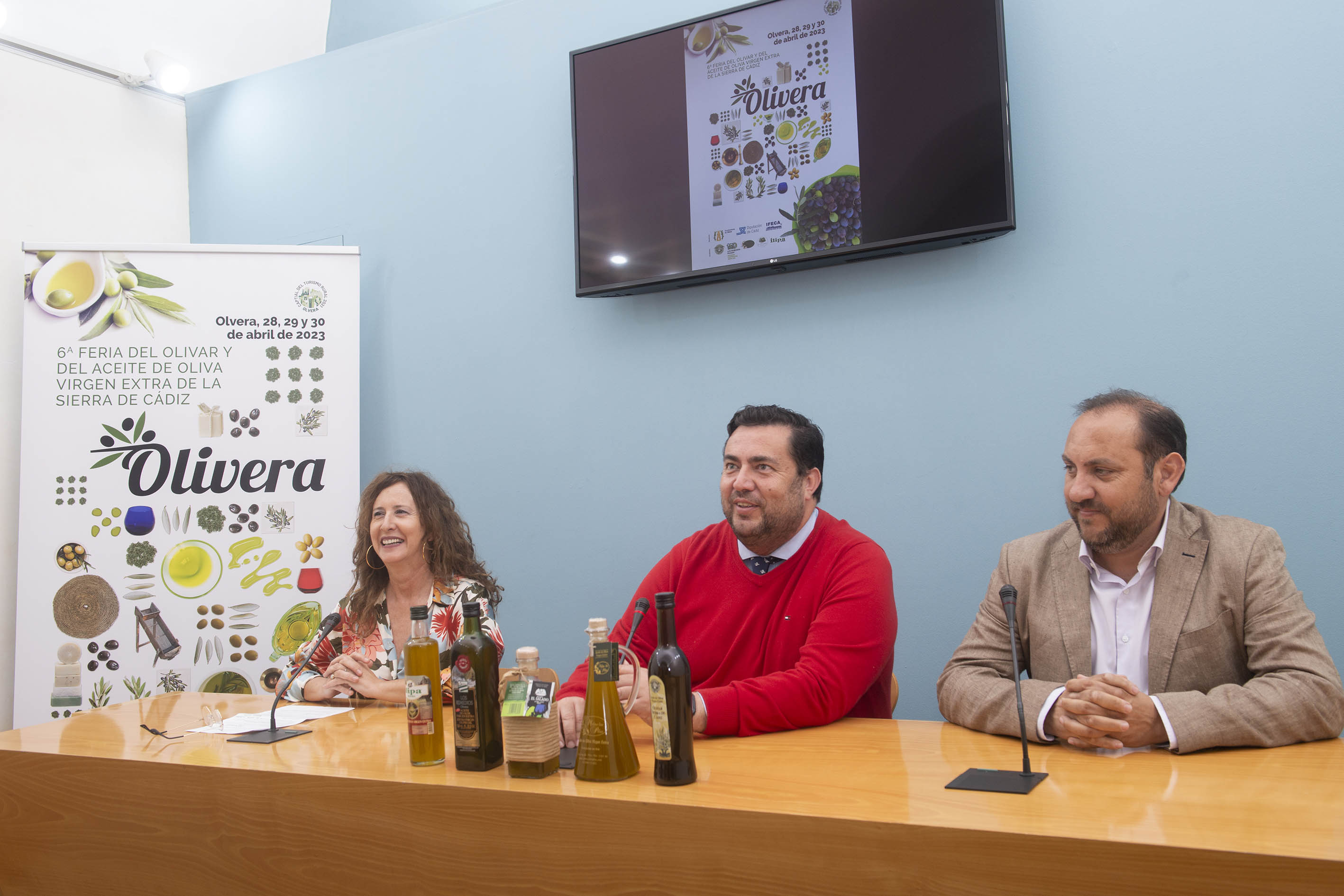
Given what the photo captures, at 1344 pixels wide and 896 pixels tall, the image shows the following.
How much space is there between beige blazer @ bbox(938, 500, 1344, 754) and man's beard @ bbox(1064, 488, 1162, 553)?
2.3 inches

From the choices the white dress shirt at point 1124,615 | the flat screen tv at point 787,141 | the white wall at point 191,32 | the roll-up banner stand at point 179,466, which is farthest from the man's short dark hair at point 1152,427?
the white wall at point 191,32

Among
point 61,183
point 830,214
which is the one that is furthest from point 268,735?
point 61,183

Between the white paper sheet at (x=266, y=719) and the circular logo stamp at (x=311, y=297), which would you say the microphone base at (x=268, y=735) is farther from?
the circular logo stamp at (x=311, y=297)

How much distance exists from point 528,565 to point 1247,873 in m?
2.79

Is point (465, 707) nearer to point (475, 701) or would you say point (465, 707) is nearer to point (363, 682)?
point (475, 701)

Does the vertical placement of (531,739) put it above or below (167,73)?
below

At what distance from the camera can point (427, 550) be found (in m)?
2.69

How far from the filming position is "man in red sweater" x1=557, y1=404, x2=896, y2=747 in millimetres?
1899

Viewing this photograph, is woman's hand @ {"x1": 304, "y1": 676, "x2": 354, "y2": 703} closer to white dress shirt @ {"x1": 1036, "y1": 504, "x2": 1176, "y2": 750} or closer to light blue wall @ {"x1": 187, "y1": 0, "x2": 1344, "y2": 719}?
light blue wall @ {"x1": 187, "y1": 0, "x2": 1344, "y2": 719}

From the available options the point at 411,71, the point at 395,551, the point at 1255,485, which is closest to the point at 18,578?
the point at 395,551

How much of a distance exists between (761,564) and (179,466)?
2.53 meters

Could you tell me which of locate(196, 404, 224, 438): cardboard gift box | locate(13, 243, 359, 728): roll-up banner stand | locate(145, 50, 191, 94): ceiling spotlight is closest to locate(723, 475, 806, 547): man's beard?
locate(13, 243, 359, 728): roll-up banner stand

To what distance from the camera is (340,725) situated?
1994mm

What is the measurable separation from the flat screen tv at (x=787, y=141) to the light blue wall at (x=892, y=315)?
0.13m
